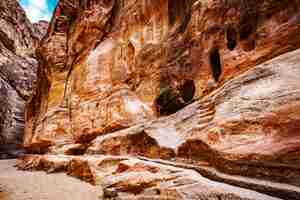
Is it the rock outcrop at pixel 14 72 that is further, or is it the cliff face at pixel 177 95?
the rock outcrop at pixel 14 72

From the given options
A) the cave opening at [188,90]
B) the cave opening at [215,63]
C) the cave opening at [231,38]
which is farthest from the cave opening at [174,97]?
the cave opening at [231,38]

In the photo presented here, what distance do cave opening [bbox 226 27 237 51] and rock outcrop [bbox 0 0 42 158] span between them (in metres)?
26.0

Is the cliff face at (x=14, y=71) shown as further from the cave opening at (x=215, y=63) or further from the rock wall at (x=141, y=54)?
the cave opening at (x=215, y=63)

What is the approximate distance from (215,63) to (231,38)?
37.1 inches

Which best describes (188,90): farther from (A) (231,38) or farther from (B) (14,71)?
(B) (14,71)

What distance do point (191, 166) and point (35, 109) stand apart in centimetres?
1878

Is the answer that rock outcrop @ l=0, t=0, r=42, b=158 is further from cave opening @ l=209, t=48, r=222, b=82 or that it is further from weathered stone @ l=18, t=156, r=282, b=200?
cave opening @ l=209, t=48, r=222, b=82

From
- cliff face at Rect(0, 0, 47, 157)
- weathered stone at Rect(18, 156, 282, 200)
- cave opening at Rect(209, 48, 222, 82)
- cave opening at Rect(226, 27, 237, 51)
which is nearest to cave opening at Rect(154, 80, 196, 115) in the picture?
cave opening at Rect(209, 48, 222, 82)

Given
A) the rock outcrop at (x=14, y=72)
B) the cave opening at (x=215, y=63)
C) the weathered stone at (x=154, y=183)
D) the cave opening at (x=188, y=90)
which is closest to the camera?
the weathered stone at (x=154, y=183)

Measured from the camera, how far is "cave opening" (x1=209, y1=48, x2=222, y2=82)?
6.91 m

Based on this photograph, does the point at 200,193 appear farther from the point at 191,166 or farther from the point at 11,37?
the point at 11,37

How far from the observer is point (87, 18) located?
14773 mm

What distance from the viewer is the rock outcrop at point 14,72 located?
2406 cm

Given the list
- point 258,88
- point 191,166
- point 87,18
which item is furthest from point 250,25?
point 87,18
